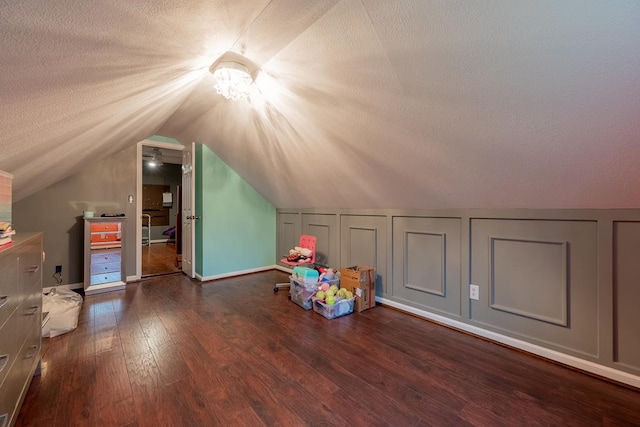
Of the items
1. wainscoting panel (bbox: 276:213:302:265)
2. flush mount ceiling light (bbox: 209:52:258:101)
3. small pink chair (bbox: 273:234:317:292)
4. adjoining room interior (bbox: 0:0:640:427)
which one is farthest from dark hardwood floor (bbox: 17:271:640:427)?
flush mount ceiling light (bbox: 209:52:258:101)

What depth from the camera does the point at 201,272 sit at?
397 cm

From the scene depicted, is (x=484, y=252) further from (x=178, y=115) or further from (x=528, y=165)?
(x=178, y=115)

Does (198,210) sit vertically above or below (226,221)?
above

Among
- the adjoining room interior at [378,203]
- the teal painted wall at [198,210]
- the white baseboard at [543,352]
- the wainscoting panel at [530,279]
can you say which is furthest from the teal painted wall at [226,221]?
the wainscoting panel at [530,279]

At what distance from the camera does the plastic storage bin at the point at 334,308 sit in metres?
2.66

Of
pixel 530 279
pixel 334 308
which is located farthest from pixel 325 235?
pixel 530 279

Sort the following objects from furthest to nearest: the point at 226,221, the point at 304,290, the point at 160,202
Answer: the point at 160,202
the point at 226,221
the point at 304,290

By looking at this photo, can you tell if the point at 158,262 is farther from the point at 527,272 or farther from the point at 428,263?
the point at 527,272

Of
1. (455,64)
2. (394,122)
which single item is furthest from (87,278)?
(455,64)

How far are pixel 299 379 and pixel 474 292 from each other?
168 centimetres

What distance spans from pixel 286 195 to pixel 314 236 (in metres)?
0.77

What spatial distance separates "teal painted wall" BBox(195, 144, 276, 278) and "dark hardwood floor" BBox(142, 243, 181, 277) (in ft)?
3.34

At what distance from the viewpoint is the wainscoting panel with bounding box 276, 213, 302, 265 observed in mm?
4361

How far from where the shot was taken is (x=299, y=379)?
1715mm
